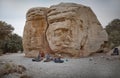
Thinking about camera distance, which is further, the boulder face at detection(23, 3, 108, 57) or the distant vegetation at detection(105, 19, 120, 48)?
the boulder face at detection(23, 3, 108, 57)

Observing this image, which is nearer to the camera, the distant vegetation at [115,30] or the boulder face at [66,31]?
the distant vegetation at [115,30]

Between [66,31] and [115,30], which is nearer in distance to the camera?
[115,30]

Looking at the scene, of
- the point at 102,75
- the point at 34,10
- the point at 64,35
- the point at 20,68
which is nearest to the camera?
the point at 102,75

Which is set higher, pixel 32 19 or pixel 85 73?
pixel 32 19

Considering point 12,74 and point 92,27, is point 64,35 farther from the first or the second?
point 12,74

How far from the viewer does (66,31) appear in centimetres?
458

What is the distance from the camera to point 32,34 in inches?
205

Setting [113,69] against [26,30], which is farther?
[26,30]

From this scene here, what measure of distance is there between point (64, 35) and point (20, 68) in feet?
6.67

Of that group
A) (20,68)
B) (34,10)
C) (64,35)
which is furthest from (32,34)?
(20,68)

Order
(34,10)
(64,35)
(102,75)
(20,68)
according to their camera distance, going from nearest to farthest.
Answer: (102,75) → (20,68) → (64,35) → (34,10)

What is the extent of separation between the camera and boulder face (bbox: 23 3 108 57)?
4539 millimetres

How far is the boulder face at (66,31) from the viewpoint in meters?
4.54

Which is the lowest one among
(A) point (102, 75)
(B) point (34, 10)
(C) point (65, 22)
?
(A) point (102, 75)
